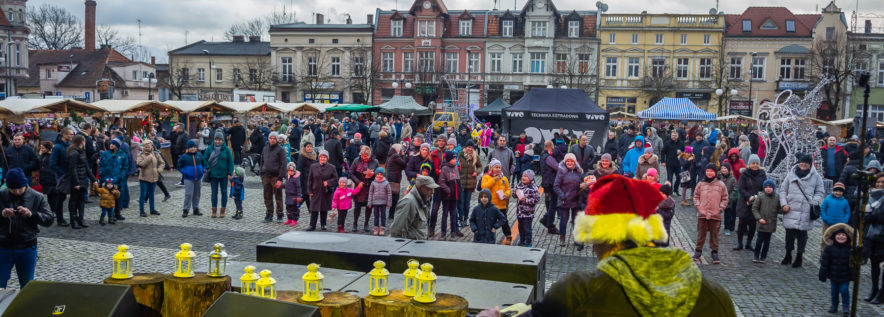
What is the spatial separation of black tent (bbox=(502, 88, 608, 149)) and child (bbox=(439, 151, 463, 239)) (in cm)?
1027

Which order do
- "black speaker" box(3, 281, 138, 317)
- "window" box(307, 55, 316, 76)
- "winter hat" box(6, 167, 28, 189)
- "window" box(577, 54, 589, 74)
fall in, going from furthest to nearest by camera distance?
1. "window" box(307, 55, 316, 76)
2. "window" box(577, 54, 589, 74)
3. "winter hat" box(6, 167, 28, 189)
4. "black speaker" box(3, 281, 138, 317)

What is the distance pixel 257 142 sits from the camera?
20.3 m

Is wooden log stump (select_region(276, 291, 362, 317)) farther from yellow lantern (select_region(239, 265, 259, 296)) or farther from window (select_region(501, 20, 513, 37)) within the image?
window (select_region(501, 20, 513, 37))

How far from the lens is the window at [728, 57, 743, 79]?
50.3m

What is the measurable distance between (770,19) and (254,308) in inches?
2205

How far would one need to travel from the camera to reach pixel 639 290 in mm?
2324

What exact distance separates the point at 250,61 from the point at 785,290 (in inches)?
2158

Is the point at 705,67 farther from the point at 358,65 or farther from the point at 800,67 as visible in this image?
the point at 358,65

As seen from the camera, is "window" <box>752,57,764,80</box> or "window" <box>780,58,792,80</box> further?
"window" <box>752,57,764,80</box>

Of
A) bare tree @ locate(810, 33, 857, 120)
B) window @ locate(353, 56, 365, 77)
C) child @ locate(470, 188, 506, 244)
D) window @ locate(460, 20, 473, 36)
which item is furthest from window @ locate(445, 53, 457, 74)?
child @ locate(470, 188, 506, 244)

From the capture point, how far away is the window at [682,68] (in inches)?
1965

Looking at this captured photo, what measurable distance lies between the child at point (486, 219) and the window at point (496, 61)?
4377 cm

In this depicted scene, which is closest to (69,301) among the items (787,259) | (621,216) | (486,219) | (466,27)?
(621,216)

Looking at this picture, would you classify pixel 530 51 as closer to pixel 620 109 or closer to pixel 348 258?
pixel 620 109
